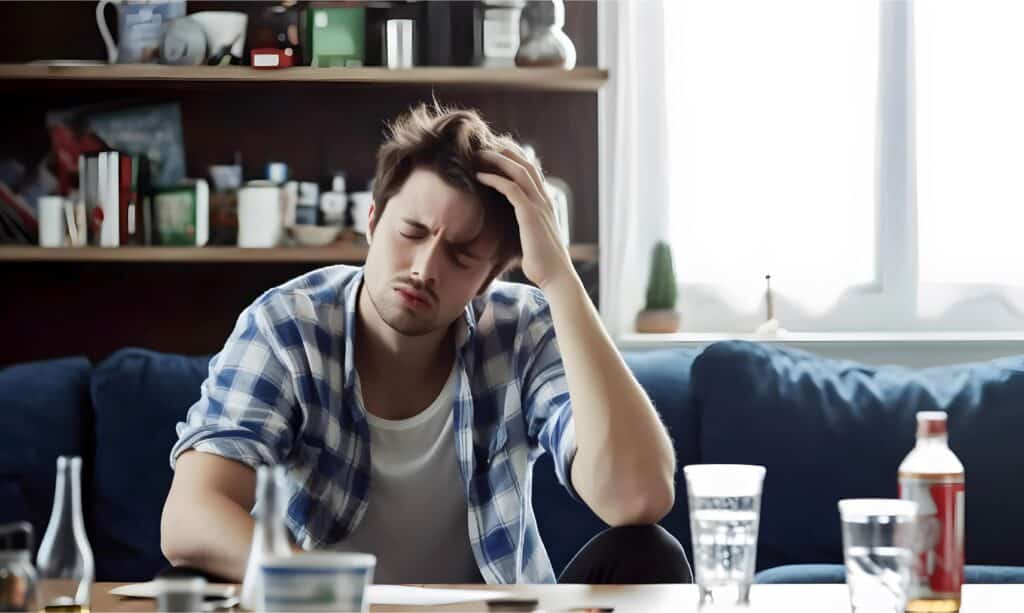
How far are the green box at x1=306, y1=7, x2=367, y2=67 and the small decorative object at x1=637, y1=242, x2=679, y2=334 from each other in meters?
0.82

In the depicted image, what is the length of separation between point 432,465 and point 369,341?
200 millimetres

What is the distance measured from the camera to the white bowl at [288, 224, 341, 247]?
298 centimetres

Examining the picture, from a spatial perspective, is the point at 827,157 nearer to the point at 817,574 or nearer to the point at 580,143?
the point at 580,143

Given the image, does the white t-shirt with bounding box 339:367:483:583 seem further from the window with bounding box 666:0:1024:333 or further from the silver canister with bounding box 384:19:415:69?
the window with bounding box 666:0:1024:333

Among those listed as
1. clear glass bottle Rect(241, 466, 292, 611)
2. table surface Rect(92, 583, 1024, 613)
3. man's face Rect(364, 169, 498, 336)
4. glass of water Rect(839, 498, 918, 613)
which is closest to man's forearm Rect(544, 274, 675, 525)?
man's face Rect(364, 169, 498, 336)

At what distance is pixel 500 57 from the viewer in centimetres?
299

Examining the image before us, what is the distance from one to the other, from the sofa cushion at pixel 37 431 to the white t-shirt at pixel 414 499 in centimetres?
82

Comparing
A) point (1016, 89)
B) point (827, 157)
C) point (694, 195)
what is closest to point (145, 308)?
point (694, 195)

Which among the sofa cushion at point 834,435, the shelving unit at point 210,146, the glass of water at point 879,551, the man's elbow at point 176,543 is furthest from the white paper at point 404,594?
the shelving unit at point 210,146

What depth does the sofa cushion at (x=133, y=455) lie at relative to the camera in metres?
2.45

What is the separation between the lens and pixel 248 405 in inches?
68.9

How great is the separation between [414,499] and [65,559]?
78cm

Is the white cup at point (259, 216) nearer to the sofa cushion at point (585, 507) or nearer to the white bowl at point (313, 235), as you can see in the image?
the white bowl at point (313, 235)

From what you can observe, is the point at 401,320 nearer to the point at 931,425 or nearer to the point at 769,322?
the point at 931,425
